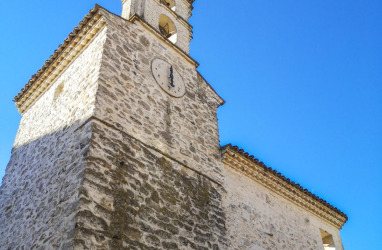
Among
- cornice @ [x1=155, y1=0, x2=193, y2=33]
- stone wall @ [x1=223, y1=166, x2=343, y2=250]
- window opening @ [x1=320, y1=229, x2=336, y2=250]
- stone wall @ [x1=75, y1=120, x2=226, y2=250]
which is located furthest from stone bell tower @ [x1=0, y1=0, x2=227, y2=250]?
window opening @ [x1=320, y1=229, x2=336, y2=250]

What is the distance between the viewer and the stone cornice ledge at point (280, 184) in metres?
8.17

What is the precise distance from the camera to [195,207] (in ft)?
21.1

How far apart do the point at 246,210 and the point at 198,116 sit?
7.93 feet

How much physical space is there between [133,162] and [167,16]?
549 cm

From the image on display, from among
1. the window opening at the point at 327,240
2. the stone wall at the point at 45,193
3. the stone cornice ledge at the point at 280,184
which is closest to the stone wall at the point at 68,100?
the stone wall at the point at 45,193

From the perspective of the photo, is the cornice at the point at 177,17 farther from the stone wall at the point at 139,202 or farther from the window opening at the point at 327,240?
the window opening at the point at 327,240

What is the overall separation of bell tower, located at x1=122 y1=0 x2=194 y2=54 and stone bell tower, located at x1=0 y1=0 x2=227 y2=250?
0.10 m

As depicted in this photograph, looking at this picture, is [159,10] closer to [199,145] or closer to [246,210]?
[199,145]

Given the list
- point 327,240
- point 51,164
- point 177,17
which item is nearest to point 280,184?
point 327,240

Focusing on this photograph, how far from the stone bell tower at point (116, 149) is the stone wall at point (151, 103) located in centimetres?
3

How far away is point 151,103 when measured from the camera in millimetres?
6863

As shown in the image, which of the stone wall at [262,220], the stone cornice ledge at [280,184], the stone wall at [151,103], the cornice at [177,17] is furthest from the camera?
the cornice at [177,17]

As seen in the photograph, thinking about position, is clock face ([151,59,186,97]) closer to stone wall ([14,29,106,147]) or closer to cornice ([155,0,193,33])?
stone wall ([14,29,106,147])

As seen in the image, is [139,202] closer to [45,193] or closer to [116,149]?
[116,149]
